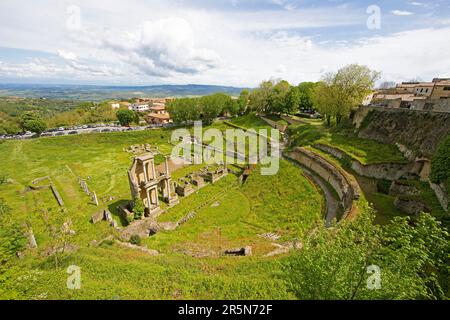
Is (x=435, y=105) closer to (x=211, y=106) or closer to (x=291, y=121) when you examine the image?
(x=291, y=121)

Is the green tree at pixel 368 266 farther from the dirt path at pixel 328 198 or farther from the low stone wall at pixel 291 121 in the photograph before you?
the low stone wall at pixel 291 121

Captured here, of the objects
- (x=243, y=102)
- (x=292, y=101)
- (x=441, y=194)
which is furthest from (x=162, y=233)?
(x=243, y=102)

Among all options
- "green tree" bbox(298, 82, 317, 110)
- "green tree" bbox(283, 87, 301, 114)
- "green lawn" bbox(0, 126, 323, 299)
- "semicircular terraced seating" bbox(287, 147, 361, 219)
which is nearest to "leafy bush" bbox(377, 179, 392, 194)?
"semicircular terraced seating" bbox(287, 147, 361, 219)

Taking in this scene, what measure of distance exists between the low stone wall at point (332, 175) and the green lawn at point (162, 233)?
9.07ft

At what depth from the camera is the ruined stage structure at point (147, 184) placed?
24516 millimetres

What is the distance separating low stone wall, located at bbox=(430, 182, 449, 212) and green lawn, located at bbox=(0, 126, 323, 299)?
9.71 meters

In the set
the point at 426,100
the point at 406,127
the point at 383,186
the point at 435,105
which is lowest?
the point at 383,186

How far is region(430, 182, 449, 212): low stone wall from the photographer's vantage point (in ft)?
56.2

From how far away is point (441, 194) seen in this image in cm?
1820

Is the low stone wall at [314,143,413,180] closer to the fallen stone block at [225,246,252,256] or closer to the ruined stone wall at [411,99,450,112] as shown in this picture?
the ruined stone wall at [411,99,450,112]

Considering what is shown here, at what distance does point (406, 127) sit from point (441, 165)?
14.5m

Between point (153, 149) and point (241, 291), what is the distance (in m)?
50.8

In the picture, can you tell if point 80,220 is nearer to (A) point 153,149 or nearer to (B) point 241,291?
(B) point 241,291
